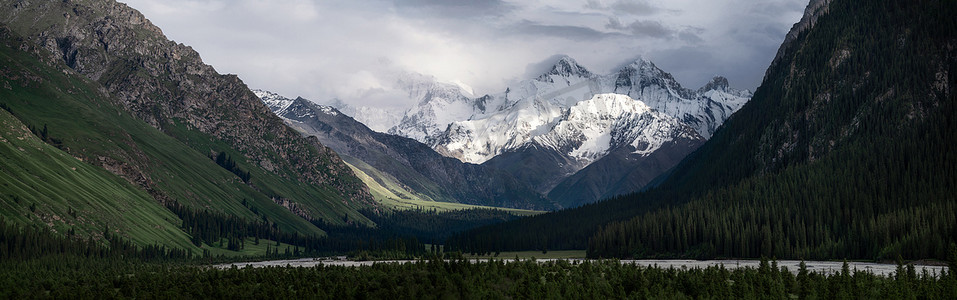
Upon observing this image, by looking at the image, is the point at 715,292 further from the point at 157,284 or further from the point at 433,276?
the point at 157,284

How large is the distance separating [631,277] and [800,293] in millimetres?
30142

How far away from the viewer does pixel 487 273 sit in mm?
167000

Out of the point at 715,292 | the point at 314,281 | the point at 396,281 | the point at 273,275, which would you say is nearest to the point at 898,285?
the point at 715,292

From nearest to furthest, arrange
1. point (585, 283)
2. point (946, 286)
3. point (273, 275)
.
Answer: point (946, 286) → point (585, 283) → point (273, 275)

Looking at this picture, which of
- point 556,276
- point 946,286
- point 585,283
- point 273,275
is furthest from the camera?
point 273,275

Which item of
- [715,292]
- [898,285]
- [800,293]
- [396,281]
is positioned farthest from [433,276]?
[898,285]

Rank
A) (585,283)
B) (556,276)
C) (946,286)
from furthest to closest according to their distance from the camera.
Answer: (556,276) → (585,283) → (946,286)

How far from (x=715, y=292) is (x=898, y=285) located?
29972 millimetres

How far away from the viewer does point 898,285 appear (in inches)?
5428

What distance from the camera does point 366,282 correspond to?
6383 inches

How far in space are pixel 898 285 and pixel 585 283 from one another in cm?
5251

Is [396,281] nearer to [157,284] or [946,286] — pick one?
[157,284]

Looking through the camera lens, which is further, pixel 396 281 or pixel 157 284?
pixel 157 284

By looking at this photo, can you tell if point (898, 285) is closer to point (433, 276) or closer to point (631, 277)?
point (631, 277)
